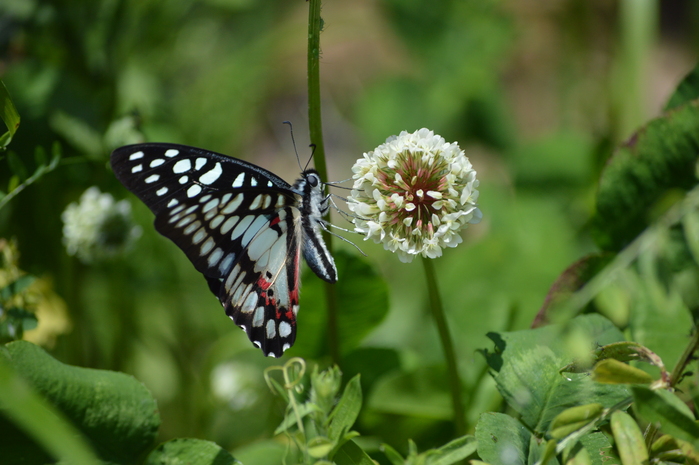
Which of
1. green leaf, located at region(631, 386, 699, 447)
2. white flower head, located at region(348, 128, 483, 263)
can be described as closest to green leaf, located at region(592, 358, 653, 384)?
green leaf, located at region(631, 386, 699, 447)

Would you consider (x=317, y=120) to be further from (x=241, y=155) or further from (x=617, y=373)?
(x=241, y=155)

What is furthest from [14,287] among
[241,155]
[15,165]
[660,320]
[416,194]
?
[241,155]

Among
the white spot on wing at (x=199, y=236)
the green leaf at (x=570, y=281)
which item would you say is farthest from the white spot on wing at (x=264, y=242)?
the green leaf at (x=570, y=281)

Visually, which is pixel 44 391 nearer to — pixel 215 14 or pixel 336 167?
pixel 215 14

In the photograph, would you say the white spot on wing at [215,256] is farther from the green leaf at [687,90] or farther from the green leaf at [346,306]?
the green leaf at [687,90]

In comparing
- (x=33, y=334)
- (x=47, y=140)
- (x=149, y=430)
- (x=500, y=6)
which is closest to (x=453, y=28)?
(x=500, y=6)

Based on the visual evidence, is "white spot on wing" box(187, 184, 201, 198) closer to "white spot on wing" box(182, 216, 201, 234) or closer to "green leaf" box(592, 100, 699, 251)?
"white spot on wing" box(182, 216, 201, 234)
